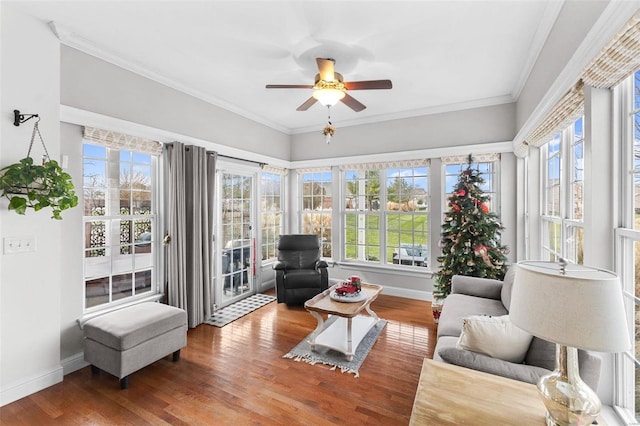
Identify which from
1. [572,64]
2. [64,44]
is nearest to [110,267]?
[64,44]

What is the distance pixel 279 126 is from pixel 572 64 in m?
4.37

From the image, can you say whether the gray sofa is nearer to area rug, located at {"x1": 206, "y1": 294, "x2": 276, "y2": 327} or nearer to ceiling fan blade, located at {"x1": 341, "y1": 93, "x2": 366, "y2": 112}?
ceiling fan blade, located at {"x1": 341, "y1": 93, "x2": 366, "y2": 112}

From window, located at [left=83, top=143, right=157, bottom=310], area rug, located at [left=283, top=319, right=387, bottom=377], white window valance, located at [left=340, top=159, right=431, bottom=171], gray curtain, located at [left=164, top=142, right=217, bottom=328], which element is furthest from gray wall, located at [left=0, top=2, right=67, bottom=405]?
white window valance, located at [left=340, top=159, right=431, bottom=171]

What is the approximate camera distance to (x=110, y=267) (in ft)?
10.1

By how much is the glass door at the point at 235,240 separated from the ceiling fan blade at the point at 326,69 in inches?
91.3

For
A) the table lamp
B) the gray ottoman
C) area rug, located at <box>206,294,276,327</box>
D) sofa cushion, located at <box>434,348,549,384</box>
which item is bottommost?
area rug, located at <box>206,294,276,327</box>

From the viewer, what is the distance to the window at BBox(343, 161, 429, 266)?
15.6 ft

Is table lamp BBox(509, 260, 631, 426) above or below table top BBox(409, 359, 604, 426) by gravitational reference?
above

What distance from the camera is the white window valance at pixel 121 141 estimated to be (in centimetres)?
279

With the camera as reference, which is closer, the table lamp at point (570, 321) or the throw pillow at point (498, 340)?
the table lamp at point (570, 321)

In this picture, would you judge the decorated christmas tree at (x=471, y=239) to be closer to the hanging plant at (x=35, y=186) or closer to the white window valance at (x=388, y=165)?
the white window valance at (x=388, y=165)

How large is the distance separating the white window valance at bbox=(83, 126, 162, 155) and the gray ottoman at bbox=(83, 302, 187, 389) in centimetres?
165

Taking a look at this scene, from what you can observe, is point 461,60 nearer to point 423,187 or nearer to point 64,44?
point 423,187

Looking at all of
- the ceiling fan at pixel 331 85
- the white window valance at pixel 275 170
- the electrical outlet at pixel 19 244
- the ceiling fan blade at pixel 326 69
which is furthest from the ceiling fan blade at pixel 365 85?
the electrical outlet at pixel 19 244
